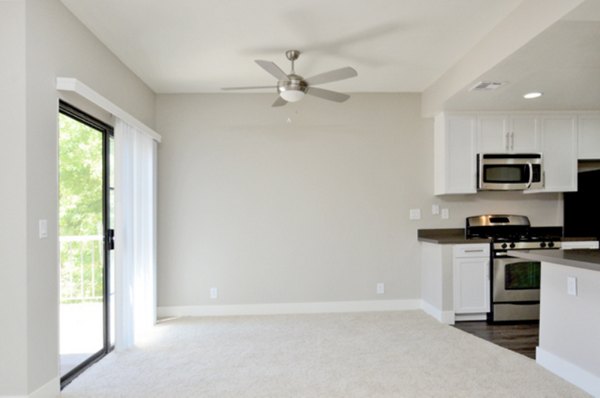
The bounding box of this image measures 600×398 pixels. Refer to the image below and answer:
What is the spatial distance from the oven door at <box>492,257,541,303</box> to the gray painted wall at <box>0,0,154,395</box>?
4.20 m

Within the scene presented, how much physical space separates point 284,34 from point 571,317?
3.07 m

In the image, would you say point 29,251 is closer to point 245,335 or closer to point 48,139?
point 48,139

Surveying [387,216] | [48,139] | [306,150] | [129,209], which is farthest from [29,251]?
[387,216]

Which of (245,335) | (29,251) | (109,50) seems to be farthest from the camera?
(245,335)

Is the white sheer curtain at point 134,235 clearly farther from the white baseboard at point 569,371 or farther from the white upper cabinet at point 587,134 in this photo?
the white upper cabinet at point 587,134

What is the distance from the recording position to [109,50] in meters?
3.24

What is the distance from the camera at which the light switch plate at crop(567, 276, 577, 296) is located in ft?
8.37

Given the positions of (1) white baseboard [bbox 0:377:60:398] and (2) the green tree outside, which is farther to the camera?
(2) the green tree outside

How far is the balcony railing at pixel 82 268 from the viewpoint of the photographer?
3.01m

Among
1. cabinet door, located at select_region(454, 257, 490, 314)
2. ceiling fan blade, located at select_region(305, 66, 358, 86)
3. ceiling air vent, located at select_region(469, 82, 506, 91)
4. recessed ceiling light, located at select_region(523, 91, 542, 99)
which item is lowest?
cabinet door, located at select_region(454, 257, 490, 314)

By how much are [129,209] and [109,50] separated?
1.46 m

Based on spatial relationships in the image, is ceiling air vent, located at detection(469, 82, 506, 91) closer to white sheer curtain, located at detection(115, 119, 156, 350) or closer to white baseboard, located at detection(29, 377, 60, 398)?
white sheer curtain, located at detection(115, 119, 156, 350)

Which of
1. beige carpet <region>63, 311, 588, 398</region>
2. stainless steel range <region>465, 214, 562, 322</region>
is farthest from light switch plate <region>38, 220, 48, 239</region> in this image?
stainless steel range <region>465, 214, 562, 322</region>

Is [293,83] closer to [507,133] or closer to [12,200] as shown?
[12,200]
